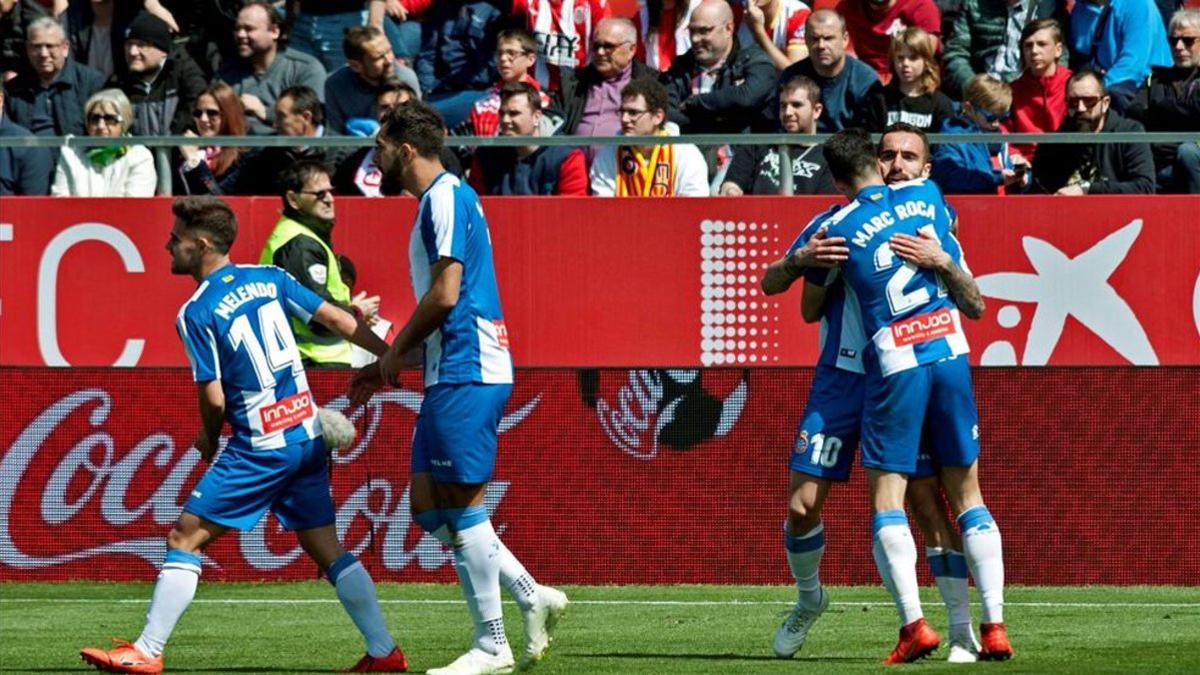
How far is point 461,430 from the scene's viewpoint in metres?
8.27

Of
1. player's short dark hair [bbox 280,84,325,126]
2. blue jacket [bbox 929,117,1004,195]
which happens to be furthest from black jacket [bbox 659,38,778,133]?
player's short dark hair [bbox 280,84,325,126]

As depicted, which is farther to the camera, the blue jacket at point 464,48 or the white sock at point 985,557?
the blue jacket at point 464,48

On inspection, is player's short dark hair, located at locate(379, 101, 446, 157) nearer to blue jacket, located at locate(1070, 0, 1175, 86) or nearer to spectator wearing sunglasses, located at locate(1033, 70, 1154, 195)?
spectator wearing sunglasses, located at locate(1033, 70, 1154, 195)

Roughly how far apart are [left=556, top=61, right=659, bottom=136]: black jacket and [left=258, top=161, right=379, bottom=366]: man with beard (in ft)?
6.87

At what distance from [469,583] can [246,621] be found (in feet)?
9.64

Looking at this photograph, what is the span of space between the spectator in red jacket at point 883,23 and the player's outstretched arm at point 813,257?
663 cm

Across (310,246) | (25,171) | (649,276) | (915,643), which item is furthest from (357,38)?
(915,643)

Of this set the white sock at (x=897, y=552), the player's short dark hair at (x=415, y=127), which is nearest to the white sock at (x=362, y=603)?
the player's short dark hair at (x=415, y=127)

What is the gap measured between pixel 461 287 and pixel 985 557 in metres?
2.41

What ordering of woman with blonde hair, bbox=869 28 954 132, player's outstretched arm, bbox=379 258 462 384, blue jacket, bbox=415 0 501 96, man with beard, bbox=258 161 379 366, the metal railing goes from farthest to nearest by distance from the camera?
blue jacket, bbox=415 0 501 96, woman with blonde hair, bbox=869 28 954 132, the metal railing, man with beard, bbox=258 161 379 366, player's outstretched arm, bbox=379 258 462 384

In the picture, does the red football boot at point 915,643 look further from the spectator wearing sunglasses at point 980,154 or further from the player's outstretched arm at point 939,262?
the spectator wearing sunglasses at point 980,154

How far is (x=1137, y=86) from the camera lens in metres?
14.7

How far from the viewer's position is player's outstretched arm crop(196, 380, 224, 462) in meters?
8.38

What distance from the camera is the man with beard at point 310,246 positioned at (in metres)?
12.6
